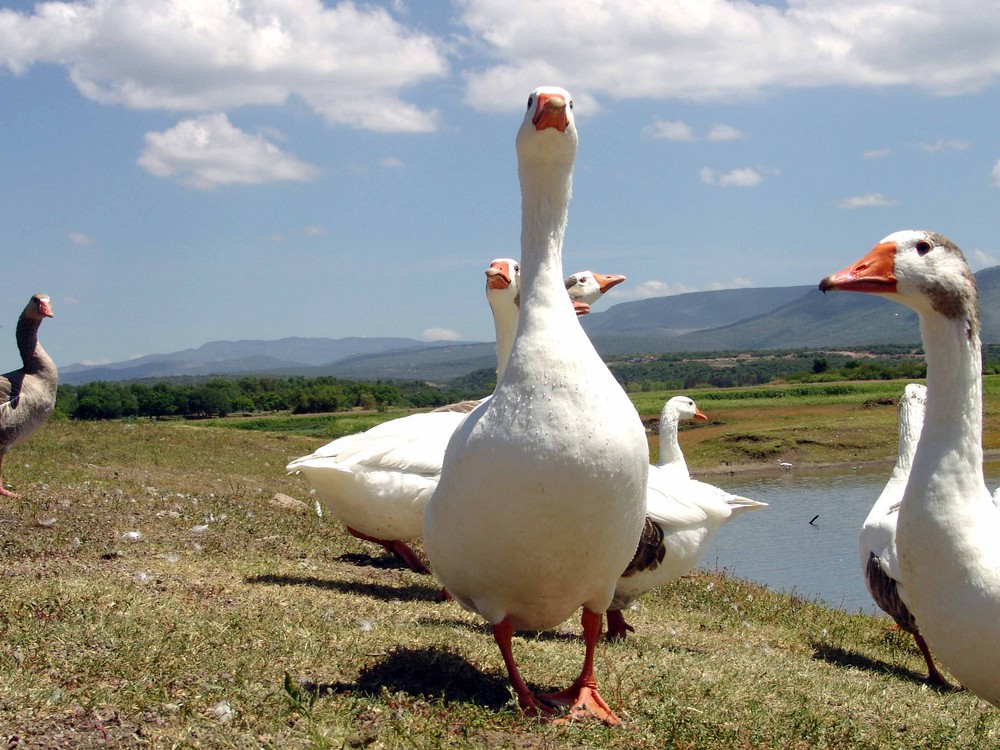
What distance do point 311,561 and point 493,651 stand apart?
4143 millimetres

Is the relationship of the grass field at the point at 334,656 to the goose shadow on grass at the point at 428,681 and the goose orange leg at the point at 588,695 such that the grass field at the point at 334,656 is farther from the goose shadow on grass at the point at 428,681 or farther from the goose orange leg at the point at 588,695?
the goose orange leg at the point at 588,695

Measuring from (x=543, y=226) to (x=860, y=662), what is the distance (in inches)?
218

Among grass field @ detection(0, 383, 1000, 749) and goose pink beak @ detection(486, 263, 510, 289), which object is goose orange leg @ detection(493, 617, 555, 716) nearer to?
grass field @ detection(0, 383, 1000, 749)

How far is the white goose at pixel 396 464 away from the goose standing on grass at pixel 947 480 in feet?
12.6

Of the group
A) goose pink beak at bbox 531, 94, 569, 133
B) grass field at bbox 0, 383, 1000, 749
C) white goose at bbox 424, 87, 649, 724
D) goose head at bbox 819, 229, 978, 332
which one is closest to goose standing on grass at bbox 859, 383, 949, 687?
grass field at bbox 0, 383, 1000, 749

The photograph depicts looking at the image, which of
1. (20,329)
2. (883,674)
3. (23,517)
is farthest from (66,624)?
(20,329)

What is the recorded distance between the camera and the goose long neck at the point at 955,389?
4.98 metres

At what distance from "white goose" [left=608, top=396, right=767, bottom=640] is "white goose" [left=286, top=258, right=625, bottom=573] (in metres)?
1.77

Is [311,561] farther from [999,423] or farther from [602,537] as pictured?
[999,423]

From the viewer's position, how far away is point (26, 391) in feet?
44.0

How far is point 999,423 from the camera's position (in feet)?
144

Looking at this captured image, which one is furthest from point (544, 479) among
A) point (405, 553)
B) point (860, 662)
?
point (860, 662)

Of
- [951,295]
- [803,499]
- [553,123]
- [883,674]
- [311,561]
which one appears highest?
[553,123]

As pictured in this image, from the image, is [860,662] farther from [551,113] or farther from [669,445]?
[551,113]
